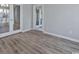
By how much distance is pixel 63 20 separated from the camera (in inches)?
187

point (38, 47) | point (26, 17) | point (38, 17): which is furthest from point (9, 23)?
point (38, 47)

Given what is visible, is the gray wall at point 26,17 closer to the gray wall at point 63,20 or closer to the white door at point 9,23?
the white door at point 9,23

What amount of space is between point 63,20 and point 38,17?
197 centimetres

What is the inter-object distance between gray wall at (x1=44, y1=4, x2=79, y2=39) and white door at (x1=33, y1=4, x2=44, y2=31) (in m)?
0.38

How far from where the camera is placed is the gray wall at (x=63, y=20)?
A: 4.25m

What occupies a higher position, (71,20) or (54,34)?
(71,20)

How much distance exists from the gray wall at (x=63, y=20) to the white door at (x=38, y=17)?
15.1 inches

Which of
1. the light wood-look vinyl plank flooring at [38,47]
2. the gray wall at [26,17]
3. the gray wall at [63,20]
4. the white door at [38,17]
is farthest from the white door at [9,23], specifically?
the gray wall at [63,20]

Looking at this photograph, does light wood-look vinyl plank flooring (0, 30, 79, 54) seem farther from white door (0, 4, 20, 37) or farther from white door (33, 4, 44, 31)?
white door (33, 4, 44, 31)

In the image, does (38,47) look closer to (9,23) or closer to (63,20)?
(63,20)
